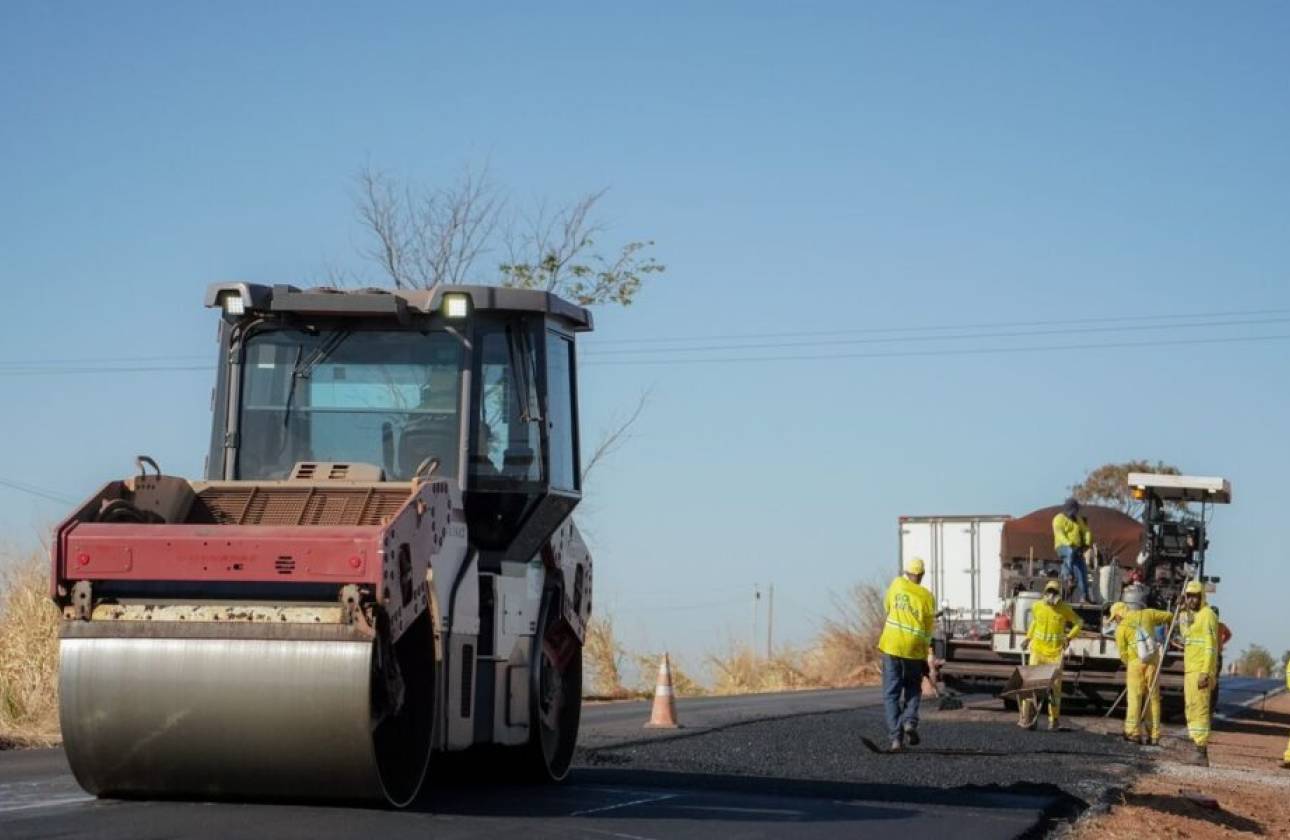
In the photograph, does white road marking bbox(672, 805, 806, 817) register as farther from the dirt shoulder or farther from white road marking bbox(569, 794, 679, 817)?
the dirt shoulder

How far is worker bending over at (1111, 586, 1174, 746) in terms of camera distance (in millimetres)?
19797

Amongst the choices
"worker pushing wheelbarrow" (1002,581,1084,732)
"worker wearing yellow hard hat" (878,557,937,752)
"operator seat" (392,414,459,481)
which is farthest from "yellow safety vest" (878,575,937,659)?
"operator seat" (392,414,459,481)

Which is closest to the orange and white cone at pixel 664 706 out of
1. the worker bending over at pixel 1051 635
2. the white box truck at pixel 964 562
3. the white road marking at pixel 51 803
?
the worker bending over at pixel 1051 635

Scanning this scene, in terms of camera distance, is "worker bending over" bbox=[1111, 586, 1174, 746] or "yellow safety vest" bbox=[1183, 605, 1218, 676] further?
"worker bending over" bbox=[1111, 586, 1174, 746]

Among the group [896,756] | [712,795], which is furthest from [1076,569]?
[712,795]

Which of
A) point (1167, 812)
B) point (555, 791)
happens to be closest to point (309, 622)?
point (555, 791)

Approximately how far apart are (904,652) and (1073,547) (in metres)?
9.70

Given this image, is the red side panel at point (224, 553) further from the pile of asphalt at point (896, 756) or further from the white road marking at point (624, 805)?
the pile of asphalt at point (896, 756)

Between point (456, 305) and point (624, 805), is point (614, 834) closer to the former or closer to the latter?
point (624, 805)

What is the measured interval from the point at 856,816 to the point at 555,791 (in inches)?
71.6

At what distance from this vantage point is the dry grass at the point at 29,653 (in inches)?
671

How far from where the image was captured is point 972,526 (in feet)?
100

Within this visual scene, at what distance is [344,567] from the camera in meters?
8.71

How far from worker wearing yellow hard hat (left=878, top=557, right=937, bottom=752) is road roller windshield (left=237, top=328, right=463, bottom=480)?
258 inches
